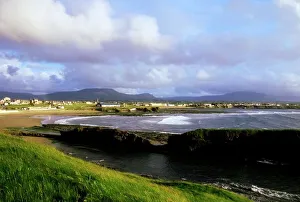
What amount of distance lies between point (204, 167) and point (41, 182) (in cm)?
3274

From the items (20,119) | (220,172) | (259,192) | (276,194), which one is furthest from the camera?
(20,119)

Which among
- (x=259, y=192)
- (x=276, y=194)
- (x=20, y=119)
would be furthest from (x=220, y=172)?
(x=20, y=119)

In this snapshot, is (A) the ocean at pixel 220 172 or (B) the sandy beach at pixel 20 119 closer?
(A) the ocean at pixel 220 172

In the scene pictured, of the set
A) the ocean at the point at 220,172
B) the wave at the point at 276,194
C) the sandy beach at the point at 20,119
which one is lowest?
the wave at the point at 276,194

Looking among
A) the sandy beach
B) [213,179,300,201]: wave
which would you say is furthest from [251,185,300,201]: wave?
the sandy beach

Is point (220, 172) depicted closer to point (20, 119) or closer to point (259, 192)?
point (259, 192)

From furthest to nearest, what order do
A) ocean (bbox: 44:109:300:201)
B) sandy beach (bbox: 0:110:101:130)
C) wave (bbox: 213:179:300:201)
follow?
sandy beach (bbox: 0:110:101:130) → ocean (bbox: 44:109:300:201) → wave (bbox: 213:179:300:201)

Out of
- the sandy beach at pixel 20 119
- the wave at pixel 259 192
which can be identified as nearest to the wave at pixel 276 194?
the wave at pixel 259 192

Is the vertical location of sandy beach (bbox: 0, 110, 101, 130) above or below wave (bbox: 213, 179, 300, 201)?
above

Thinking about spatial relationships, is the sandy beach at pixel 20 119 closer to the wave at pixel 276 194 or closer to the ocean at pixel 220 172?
the ocean at pixel 220 172

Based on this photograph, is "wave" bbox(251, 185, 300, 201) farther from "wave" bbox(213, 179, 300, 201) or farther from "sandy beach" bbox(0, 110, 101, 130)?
"sandy beach" bbox(0, 110, 101, 130)

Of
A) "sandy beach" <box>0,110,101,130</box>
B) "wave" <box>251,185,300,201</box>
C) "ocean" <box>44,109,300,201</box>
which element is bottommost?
"wave" <box>251,185,300,201</box>

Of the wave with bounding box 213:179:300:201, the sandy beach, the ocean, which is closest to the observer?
the wave with bounding box 213:179:300:201

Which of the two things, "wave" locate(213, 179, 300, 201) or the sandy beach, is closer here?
"wave" locate(213, 179, 300, 201)
